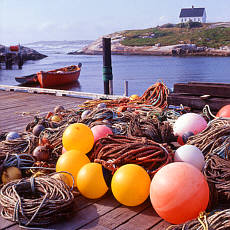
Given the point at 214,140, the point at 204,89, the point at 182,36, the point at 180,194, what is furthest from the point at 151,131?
the point at 182,36

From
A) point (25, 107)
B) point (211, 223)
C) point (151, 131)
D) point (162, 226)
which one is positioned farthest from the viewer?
point (25, 107)

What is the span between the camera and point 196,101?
5184 millimetres

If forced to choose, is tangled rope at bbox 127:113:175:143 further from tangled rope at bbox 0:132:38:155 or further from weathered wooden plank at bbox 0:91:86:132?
weathered wooden plank at bbox 0:91:86:132

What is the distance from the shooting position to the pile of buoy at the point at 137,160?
2.38m

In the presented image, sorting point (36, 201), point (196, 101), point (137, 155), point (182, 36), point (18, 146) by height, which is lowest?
point (36, 201)

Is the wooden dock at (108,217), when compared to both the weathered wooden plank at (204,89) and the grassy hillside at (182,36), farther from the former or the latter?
the grassy hillside at (182,36)

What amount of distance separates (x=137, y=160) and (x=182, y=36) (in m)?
85.0

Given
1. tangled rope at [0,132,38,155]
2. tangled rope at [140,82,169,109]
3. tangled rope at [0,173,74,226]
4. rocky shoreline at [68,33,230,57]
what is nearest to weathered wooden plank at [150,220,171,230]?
tangled rope at [0,173,74,226]

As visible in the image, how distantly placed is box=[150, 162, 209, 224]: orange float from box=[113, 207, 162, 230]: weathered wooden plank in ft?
0.49

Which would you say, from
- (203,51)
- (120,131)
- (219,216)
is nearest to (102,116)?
(120,131)

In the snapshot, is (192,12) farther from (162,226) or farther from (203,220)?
(203,220)

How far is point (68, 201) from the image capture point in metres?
2.62

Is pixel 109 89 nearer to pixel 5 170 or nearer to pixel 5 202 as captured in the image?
pixel 5 170

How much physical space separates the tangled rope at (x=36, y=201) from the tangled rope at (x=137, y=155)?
19.7 inches
